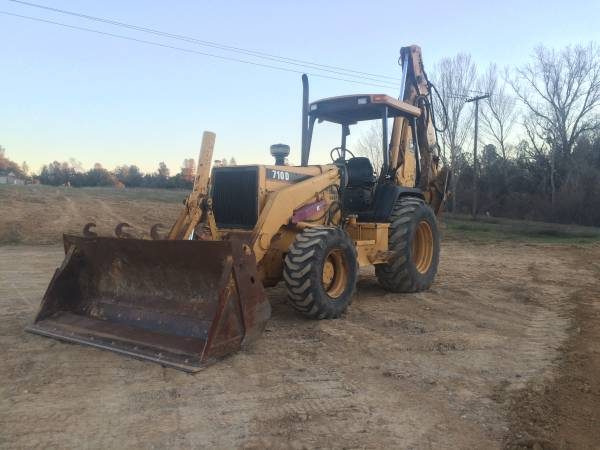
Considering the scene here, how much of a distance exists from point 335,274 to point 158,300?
2.08 meters

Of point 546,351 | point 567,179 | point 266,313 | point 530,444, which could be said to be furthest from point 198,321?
point 567,179

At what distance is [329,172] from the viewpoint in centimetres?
715

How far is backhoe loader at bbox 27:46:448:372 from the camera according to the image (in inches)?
190

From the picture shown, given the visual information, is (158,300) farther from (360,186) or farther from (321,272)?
(360,186)

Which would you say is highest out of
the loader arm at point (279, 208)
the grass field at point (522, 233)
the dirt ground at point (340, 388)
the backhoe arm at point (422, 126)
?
the backhoe arm at point (422, 126)

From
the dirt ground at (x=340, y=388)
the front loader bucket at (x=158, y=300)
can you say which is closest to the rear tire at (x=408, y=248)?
the dirt ground at (x=340, y=388)

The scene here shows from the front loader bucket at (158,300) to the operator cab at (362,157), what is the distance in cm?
291

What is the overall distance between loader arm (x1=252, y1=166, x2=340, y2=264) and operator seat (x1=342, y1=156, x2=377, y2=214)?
1.16 metres

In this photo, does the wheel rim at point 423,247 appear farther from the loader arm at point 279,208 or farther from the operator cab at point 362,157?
the loader arm at point 279,208

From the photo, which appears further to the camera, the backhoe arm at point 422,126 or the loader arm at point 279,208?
the backhoe arm at point 422,126

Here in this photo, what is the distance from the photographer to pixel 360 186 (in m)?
8.00

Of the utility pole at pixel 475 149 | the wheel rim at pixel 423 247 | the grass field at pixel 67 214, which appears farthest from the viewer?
the utility pole at pixel 475 149

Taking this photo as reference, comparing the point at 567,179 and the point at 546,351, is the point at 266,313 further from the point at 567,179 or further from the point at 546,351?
the point at 567,179

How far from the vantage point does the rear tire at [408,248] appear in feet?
25.3
